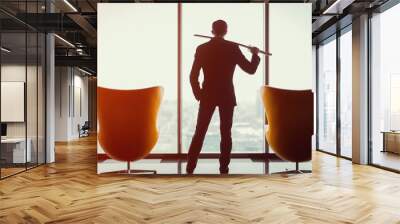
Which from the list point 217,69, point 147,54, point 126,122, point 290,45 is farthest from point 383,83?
point 126,122

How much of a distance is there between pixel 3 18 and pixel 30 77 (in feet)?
4.95

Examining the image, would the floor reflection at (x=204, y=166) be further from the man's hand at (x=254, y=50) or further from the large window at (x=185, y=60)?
the man's hand at (x=254, y=50)

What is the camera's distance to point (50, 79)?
8.11 m

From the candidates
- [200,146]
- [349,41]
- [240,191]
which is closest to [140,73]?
[200,146]

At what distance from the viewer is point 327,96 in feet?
34.1

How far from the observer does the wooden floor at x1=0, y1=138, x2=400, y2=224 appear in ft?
12.8

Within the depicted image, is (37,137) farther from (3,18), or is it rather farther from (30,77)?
(3,18)

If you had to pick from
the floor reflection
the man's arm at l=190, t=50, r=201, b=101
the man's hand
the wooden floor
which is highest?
the man's hand

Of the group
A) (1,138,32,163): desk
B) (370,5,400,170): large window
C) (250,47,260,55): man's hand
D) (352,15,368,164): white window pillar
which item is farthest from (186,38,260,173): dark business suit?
(1,138,32,163): desk

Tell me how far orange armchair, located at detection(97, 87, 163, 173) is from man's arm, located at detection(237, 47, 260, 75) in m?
1.63

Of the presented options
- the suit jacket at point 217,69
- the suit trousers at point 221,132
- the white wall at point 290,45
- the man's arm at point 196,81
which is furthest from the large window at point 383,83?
the man's arm at point 196,81

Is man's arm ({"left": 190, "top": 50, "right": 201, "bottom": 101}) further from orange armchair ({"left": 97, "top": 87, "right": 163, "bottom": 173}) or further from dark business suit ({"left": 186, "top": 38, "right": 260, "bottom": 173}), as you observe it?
orange armchair ({"left": 97, "top": 87, "right": 163, "bottom": 173})

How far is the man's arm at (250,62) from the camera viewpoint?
6.39 meters

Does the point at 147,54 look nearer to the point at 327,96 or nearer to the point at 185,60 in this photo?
the point at 185,60
